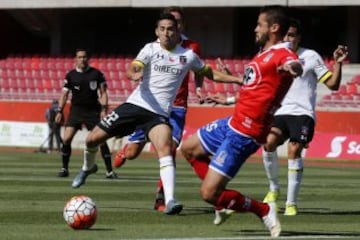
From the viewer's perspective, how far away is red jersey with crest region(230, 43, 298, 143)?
9.95m

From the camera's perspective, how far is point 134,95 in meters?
12.6

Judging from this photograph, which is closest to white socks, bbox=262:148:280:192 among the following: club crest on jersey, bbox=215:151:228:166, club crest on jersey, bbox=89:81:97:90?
club crest on jersey, bbox=215:151:228:166

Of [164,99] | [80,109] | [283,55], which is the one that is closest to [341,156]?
[80,109]

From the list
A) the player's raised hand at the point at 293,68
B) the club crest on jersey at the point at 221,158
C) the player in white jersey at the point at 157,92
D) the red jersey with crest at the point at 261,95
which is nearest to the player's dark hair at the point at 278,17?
the red jersey with crest at the point at 261,95

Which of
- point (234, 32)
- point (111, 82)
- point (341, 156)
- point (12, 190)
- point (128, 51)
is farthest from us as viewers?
point (128, 51)

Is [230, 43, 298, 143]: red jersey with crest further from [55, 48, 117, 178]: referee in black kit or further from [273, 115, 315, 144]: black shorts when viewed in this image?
[55, 48, 117, 178]: referee in black kit

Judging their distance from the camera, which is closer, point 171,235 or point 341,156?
point 171,235

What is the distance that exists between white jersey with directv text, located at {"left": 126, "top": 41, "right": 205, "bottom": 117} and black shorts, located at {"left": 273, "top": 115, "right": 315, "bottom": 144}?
4.55ft

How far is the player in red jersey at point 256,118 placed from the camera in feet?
32.5

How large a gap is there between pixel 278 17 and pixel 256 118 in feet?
3.18

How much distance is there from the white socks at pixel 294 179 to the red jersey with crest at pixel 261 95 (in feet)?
8.56

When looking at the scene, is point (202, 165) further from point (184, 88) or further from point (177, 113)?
point (184, 88)

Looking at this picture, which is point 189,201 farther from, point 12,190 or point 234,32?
point 234,32

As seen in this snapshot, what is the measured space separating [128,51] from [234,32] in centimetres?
532
